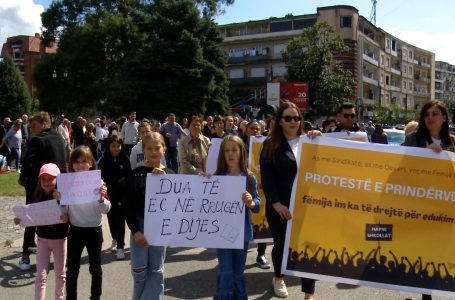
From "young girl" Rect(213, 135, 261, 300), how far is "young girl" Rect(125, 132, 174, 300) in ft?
1.76

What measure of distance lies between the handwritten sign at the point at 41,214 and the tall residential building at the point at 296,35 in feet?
185

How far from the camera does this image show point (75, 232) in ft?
14.9

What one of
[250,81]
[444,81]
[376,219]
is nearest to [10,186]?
[376,219]

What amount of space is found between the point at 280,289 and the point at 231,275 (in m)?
1.09

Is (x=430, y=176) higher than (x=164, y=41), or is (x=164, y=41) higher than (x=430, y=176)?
(x=164, y=41)

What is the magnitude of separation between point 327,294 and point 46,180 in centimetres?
314

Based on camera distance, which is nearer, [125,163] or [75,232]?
[75,232]

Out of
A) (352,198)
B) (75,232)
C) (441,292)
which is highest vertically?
(352,198)

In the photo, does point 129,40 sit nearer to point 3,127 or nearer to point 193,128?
point 3,127

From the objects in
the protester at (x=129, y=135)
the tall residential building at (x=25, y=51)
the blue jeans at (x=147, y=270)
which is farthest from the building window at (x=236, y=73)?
the blue jeans at (x=147, y=270)

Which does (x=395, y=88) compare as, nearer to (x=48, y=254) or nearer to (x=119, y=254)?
(x=119, y=254)

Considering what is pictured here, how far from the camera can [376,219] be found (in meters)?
4.37

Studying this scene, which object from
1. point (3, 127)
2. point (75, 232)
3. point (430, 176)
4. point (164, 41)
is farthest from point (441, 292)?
point (164, 41)

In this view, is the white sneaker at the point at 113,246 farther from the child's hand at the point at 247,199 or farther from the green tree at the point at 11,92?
the green tree at the point at 11,92
